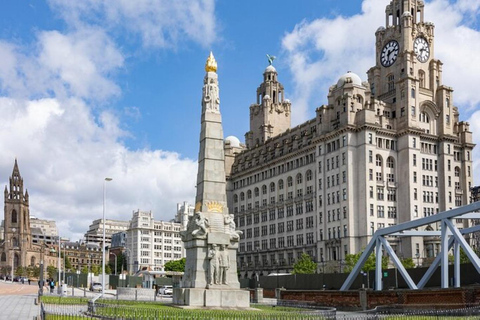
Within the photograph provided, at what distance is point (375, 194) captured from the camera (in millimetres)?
102750

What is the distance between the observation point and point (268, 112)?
142 metres

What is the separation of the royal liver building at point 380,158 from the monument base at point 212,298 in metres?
65.2

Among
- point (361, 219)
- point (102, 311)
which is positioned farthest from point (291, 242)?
point (102, 311)

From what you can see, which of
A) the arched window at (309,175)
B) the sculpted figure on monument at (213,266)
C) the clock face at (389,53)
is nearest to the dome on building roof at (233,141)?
the arched window at (309,175)

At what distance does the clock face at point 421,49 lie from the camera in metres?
110

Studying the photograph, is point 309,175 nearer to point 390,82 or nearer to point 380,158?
point 380,158

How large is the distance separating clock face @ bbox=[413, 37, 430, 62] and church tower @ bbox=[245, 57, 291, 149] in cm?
4002

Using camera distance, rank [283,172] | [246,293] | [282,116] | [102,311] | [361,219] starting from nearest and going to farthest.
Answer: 1. [102,311]
2. [246,293]
3. [361,219]
4. [283,172]
5. [282,116]

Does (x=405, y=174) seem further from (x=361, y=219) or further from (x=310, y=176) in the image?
(x=310, y=176)

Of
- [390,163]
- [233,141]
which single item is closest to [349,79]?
[390,163]

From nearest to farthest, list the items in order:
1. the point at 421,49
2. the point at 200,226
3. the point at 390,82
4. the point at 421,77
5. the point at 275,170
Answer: the point at 200,226 < the point at 421,77 < the point at 421,49 < the point at 390,82 < the point at 275,170

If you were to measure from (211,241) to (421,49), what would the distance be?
274 feet

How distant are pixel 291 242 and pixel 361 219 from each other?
22242 mm

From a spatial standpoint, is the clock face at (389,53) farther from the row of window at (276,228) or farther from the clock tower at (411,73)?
the row of window at (276,228)
